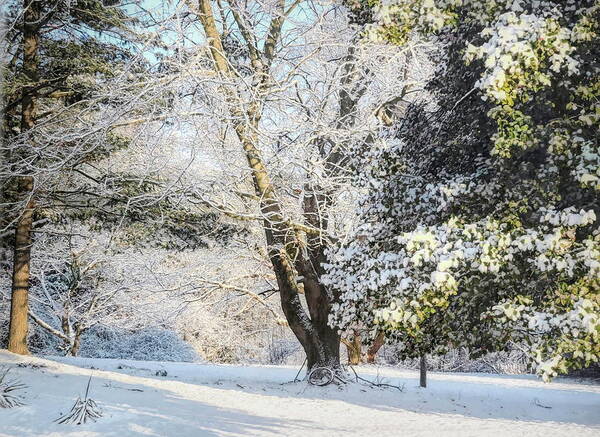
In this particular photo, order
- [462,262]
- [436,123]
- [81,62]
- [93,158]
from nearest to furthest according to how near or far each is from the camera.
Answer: [462,262] < [436,123] < [81,62] < [93,158]

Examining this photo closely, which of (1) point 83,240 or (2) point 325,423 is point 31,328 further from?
(2) point 325,423

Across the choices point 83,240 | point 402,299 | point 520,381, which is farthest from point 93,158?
point 520,381

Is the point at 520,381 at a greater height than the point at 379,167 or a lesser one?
lesser

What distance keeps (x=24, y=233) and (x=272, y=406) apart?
6.75 meters

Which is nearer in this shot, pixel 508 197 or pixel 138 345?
pixel 508 197

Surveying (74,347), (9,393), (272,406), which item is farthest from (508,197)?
(74,347)

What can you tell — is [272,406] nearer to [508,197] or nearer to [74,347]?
[508,197]

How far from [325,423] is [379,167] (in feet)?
11.7

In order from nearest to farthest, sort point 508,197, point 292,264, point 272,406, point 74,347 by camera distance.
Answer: point 508,197
point 272,406
point 292,264
point 74,347

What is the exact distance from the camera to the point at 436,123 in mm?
6680

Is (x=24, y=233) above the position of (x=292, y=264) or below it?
above

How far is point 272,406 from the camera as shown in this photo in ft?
29.6

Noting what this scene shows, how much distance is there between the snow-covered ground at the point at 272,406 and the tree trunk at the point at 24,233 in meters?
0.76

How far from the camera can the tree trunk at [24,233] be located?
12078mm
